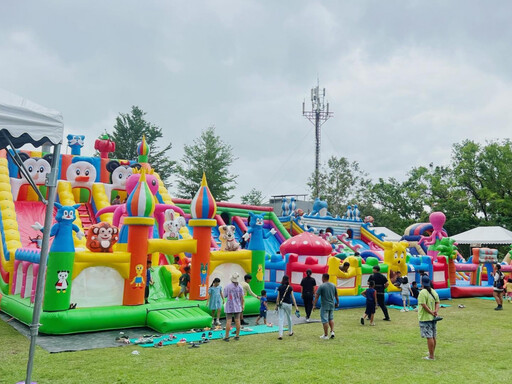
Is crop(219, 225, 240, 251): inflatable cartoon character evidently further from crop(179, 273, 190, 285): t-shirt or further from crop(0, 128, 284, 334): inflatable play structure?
crop(179, 273, 190, 285): t-shirt

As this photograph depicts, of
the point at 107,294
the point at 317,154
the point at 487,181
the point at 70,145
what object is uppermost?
the point at 317,154

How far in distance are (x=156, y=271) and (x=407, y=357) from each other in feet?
22.8

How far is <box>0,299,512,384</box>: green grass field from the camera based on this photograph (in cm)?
641

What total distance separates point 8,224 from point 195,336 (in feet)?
22.0

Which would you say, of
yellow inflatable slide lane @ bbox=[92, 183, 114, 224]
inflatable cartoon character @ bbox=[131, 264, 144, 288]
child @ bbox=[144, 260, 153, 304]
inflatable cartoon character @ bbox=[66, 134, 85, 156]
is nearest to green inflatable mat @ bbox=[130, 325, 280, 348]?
inflatable cartoon character @ bbox=[131, 264, 144, 288]

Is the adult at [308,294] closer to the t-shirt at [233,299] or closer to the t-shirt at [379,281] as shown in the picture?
the t-shirt at [379,281]

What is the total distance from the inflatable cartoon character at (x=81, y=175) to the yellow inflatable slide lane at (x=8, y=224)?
7.04 ft

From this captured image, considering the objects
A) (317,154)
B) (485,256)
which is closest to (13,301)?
(485,256)

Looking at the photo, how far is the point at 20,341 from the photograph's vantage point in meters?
8.39

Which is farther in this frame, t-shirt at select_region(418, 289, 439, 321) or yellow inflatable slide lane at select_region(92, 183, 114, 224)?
yellow inflatable slide lane at select_region(92, 183, 114, 224)

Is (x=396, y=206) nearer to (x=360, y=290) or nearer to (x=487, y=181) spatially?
(x=487, y=181)

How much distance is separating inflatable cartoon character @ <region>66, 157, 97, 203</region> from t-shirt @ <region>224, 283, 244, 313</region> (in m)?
9.54

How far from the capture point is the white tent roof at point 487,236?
2580 cm

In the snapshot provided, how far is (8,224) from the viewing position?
40.7 feet
